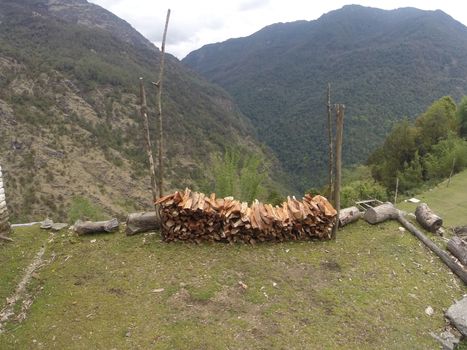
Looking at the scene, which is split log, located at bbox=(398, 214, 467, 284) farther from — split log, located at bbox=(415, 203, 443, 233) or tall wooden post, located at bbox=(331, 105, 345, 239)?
tall wooden post, located at bbox=(331, 105, 345, 239)

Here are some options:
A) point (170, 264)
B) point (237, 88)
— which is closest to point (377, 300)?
point (170, 264)

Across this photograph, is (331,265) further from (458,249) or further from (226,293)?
(458,249)

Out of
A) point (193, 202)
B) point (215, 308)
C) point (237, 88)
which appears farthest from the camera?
point (237, 88)

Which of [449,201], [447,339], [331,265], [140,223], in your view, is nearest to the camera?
[447,339]

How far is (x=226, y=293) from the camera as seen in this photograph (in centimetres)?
651

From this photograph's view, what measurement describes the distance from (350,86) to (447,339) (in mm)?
104358

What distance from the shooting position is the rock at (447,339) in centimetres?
577

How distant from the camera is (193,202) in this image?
7.87 meters

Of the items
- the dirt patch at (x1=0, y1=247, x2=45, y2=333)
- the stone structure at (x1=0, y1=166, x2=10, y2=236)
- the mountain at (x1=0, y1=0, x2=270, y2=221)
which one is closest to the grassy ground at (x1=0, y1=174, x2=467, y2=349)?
A: the dirt patch at (x1=0, y1=247, x2=45, y2=333)

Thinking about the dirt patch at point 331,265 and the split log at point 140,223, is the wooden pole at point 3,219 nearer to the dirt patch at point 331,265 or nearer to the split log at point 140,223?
the split log at point 140,223

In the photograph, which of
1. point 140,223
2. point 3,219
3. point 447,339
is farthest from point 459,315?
point 3,219

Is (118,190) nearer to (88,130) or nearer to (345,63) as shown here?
(88,130)

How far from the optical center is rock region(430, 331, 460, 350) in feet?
18.9

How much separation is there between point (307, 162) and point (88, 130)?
47.7 metres
